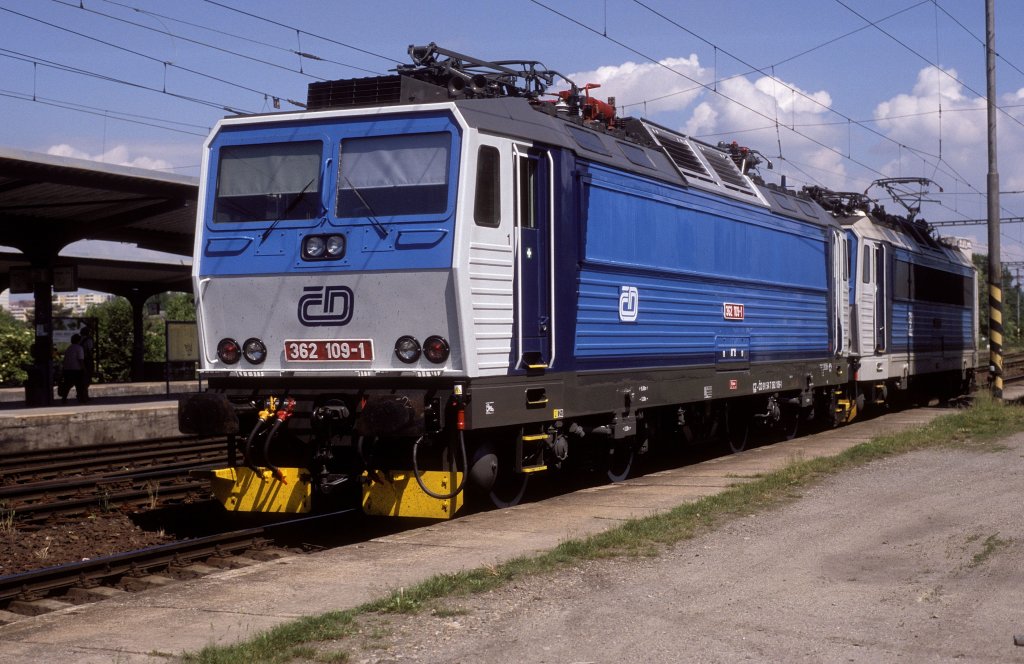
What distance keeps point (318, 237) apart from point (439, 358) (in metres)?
1.48

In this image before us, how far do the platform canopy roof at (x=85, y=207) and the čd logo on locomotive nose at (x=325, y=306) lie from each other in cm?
875

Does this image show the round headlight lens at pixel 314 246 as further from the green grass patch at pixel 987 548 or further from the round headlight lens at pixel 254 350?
the green grass patch at pixel 987 548

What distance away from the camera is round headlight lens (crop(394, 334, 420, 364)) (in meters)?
9.18

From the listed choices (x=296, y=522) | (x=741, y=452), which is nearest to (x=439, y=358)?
(x=296, y=522)

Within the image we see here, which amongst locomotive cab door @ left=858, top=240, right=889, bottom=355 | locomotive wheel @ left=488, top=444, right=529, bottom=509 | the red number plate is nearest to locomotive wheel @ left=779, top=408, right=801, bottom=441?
locomotive cab door @ left=858, top=240, right=889, bottom=355

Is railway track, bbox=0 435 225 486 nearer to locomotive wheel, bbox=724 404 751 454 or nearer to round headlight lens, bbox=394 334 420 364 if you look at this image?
round headlight lens, bbox=394 334 420 364

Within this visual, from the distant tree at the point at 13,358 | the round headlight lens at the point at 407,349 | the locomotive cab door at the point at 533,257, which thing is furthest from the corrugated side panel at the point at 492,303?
the distant tree at the point at 13,358

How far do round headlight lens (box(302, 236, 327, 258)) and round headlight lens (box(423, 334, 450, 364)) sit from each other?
1201 mm

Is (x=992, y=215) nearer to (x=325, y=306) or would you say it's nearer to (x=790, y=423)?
(x=790, y=423)

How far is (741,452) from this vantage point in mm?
16062

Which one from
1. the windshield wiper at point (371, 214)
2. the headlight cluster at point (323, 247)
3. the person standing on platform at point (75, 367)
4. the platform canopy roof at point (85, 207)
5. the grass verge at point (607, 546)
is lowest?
the grass verge at point (607, 546)

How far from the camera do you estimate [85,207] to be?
2081 centimetres

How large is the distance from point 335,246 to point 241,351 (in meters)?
1.26

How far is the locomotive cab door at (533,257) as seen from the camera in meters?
9.80
